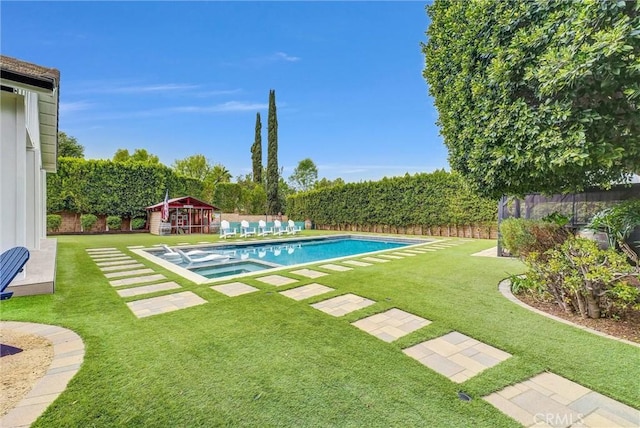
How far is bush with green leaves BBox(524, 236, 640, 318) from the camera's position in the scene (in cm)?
345

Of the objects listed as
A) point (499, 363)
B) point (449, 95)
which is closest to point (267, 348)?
point (499, 363)

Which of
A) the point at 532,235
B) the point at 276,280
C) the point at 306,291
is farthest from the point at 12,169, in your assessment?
the point at 532,235

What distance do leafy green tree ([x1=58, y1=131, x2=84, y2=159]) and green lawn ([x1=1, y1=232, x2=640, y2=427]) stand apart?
110 feet

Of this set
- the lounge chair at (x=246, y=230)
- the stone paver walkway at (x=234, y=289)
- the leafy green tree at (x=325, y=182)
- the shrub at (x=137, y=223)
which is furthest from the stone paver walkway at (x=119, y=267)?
the leafy green tree at (x=325, y=182)

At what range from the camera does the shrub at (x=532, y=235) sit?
5.78 m

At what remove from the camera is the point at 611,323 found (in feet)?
12.1

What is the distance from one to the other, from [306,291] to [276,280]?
1.01 metres

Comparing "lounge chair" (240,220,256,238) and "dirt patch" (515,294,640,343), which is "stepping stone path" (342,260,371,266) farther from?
"lounge chair" (240,220,256,238)

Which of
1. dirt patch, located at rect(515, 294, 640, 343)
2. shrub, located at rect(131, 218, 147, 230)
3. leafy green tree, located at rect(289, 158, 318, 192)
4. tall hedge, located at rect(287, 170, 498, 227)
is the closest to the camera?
dirt patch, located at rect(515, 294, 640, 343)

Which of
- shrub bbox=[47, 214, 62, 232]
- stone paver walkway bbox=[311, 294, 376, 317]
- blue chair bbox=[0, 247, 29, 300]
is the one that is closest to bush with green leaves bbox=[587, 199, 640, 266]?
stone paver walkway bbox=[311, 294, 376, 317]

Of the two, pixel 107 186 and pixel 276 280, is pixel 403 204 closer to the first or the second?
pixel 276 280

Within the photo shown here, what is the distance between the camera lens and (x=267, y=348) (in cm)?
298

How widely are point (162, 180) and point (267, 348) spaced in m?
22.9

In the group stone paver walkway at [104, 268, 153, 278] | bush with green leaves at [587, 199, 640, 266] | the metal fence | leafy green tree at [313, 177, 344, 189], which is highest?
leafy green tree at [313, 177, 344, 189]
